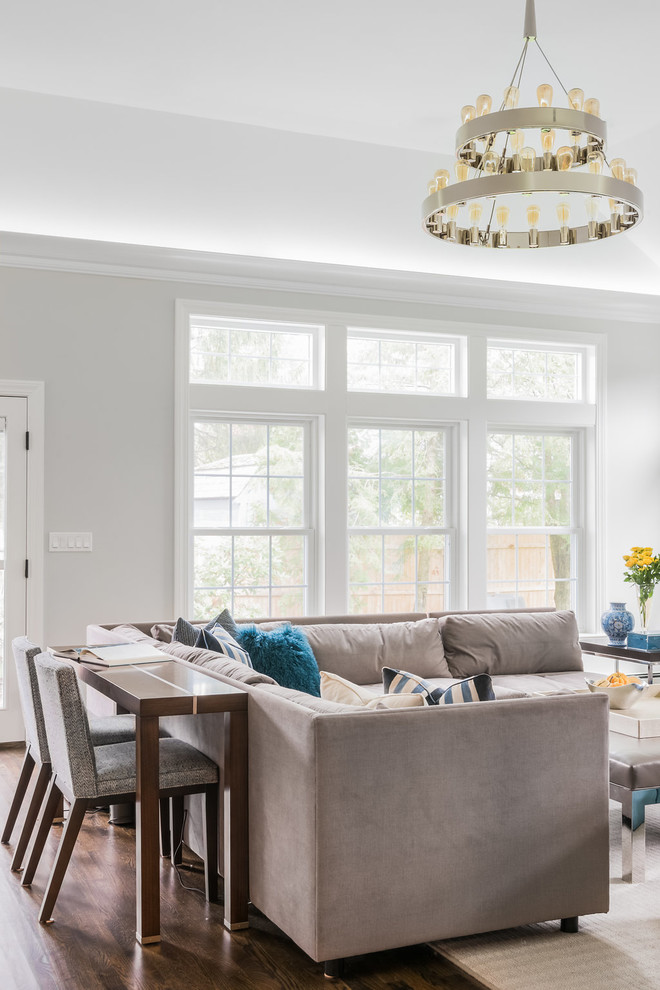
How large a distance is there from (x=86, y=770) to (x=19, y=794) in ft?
3.16

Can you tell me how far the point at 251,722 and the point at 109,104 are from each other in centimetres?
369

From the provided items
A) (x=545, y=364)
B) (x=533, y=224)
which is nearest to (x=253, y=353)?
(x=545, y=364)

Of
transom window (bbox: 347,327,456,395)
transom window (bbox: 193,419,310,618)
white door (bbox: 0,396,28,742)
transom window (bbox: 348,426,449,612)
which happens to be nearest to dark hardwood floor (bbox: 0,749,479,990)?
white door (bbox: 0,396,28,742)

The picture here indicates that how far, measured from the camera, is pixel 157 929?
9.62 feet

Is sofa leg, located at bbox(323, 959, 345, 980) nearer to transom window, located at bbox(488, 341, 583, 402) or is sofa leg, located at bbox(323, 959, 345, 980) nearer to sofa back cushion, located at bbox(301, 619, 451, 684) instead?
sofa back cushion, located at bbox(301, 619, 451, 684)

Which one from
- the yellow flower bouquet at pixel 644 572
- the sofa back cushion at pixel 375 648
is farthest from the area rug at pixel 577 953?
the yellow flower bouquet at pixel 644 572

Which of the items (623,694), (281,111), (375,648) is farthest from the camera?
(281,111)

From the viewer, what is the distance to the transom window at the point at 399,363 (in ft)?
21.2

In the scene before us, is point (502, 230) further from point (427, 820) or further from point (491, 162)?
point (427, 820)

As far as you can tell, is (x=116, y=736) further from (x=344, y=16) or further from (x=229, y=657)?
(x=344, y=16)

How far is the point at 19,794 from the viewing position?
149 inches

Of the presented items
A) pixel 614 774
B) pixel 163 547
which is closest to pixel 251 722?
pixel 614 774

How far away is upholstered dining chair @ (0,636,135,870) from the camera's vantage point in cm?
337

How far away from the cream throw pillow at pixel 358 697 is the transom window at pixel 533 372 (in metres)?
3.98
